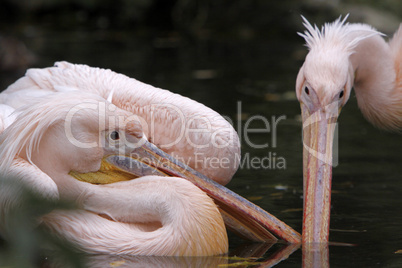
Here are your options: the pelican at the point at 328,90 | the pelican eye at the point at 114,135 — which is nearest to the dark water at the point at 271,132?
the pelican at the point at 328,90

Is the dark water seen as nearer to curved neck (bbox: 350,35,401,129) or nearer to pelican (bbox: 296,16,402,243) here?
pelican (bbox: 296,16,402,243)

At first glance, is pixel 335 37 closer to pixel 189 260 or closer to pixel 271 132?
pixel 189 260

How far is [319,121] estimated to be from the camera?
3.96 meters

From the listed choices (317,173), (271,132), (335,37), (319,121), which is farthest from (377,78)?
(271,132)

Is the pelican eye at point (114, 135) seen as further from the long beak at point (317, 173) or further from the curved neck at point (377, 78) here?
the curved neck at point (377, 78)

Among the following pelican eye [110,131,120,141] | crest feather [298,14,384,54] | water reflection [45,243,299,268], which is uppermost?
crest feather [298,14,384,54]

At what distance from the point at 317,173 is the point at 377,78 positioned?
1181mm

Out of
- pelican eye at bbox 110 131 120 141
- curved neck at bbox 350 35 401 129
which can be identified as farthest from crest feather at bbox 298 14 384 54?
pelican eye at bbox 110 131 120 141

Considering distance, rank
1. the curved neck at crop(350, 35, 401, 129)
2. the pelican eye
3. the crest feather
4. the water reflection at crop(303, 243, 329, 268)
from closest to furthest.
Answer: the water reflection at crop(303, 243, 329, 268), the pelican eye, the crest feather, the curved neck at crop(350, 35, 401, 129)

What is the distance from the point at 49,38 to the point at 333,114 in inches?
397

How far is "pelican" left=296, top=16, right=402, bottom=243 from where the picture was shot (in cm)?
381

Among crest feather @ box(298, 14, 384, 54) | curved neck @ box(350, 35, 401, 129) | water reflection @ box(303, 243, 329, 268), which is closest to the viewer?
water reflection @ box(303, 243, 329, 268)

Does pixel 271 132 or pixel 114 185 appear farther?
pixel 271 132

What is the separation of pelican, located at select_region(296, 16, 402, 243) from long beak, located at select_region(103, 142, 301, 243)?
19cm
